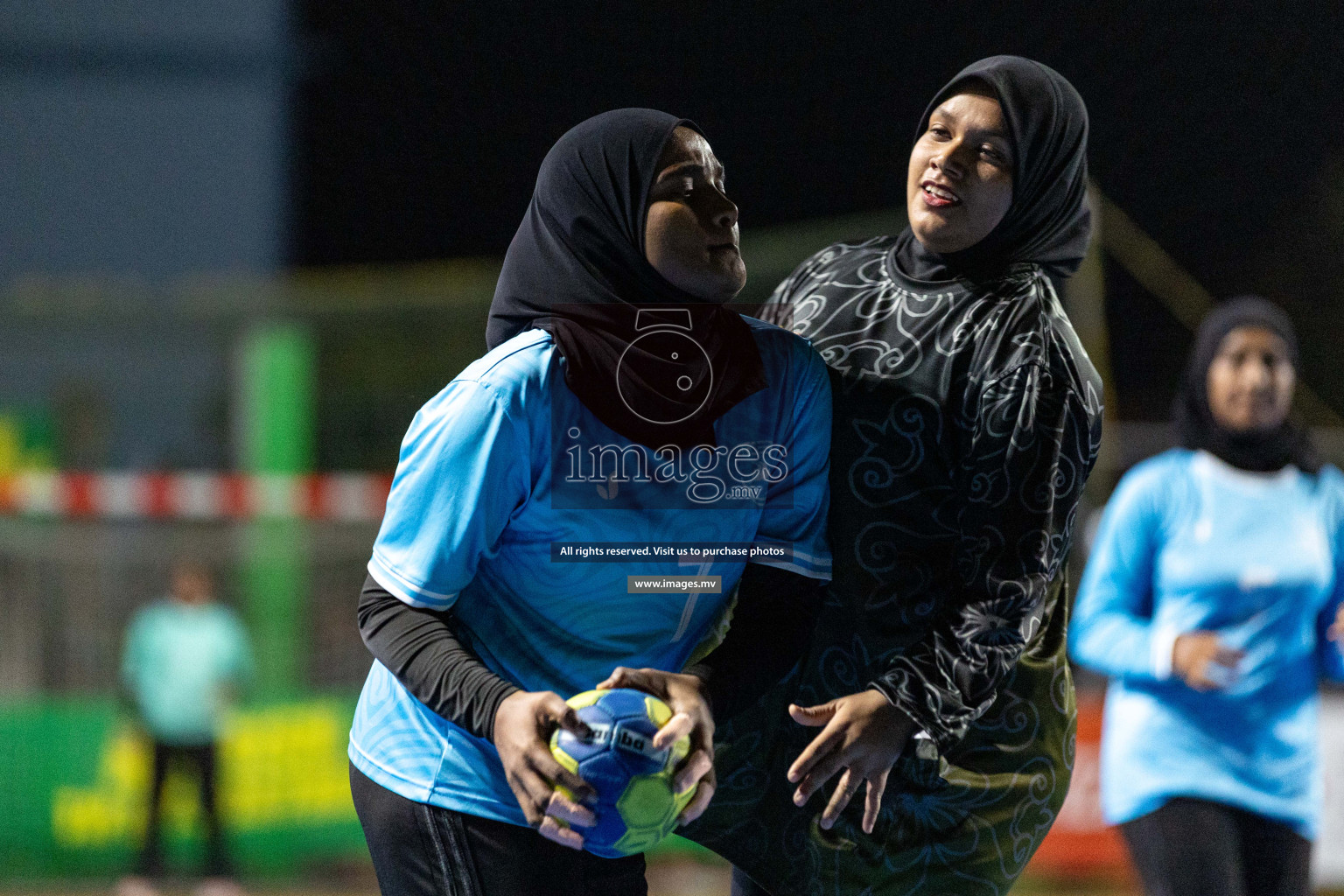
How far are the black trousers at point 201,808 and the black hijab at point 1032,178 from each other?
14.0ft

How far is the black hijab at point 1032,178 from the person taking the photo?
1648 mm

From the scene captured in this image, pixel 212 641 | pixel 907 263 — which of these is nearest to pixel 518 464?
pixel 907 263

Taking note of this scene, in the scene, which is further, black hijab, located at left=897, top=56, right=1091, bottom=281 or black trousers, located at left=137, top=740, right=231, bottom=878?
black trousers, located at left=137, top=740, right=231, bottom=878

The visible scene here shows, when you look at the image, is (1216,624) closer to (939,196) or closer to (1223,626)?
(1223,626)

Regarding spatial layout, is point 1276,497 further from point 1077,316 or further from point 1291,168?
point 1077,316

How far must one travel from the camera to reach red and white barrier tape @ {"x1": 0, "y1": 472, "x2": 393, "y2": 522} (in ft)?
17.1

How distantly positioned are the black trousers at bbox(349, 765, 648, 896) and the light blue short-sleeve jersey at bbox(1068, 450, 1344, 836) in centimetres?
147

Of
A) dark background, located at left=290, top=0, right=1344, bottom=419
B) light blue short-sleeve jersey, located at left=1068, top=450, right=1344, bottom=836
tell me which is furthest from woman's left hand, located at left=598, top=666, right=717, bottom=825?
light blue short-sleeve jersey, located at left=1068, top=450, right=1344, bottom=836

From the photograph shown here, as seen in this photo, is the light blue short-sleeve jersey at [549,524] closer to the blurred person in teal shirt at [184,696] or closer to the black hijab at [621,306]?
the black hijab at [621,306]

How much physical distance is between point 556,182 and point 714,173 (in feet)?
0.58

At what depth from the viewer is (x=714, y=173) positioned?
5.09ft

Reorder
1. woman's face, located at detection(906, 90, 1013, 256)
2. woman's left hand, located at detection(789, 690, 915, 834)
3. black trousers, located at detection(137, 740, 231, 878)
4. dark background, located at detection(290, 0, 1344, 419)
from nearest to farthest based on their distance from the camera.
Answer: woman's left hand, located at detection(789, 690, 915, 834) < woman's face, located at detection(906, 90, 1013, 256) < dark background, located at detection(290, 0, 1344, 419) < black trousers, located at detection(137, 740, 231, 878)

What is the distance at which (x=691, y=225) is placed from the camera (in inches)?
59.7

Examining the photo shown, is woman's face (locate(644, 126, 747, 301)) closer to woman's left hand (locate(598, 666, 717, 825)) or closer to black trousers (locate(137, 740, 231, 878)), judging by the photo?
woman's left hand (locate(598, 666, 717, 825))
